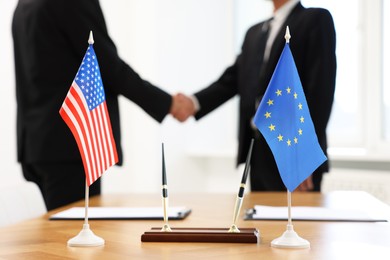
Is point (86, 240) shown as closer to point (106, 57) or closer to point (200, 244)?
point (200, 244)

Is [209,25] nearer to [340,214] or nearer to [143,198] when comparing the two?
[143,198]

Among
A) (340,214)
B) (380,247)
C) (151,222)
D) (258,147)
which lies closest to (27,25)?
(258,147)

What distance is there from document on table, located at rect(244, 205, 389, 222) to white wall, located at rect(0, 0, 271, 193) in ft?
9.49

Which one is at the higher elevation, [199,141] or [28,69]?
[28,69]

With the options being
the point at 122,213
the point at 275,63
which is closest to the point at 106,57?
the point at 275,63

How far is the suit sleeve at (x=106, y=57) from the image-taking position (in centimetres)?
278

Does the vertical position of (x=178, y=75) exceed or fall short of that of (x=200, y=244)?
it exceeds it

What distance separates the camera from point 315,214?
6.20 feet

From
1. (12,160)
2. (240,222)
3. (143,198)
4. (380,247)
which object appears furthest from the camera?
(12,160)

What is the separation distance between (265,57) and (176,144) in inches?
81.4

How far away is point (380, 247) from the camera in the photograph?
4.61 feet

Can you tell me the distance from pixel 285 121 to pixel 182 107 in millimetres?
1960

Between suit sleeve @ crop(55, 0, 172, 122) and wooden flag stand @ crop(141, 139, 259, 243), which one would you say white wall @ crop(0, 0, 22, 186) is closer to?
suit sleeve @ crop(55, 0, 172, 122)

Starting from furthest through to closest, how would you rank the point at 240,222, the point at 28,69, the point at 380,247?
the point at 28,69 → the point at 240,222 → the point at 380,247
